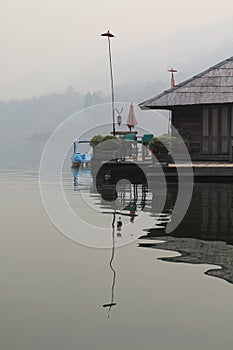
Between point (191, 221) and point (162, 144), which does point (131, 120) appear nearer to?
point (162, 144)

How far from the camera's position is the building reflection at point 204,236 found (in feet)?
25.3

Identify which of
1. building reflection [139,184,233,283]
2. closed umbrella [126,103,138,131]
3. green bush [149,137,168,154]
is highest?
closed umbrella [126,103,138,131]

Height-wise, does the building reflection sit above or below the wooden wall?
below

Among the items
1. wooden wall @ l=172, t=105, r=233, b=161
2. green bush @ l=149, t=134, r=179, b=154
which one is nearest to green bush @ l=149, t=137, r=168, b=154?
green bush @ l=149, t=134, r=179, b=154

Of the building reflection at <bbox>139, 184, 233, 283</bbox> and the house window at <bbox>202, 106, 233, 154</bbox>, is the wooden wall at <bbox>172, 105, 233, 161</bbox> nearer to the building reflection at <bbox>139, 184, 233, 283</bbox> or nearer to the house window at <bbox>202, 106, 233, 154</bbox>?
the house window at <bbox>202, 106, 233, 154</bbox>

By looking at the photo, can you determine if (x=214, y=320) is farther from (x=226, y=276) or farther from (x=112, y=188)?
(x=112, y=188)

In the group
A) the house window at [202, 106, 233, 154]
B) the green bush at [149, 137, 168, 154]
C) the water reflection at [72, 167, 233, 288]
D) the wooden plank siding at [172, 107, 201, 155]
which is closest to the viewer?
the water reflection at [72, 167, 233, 288]

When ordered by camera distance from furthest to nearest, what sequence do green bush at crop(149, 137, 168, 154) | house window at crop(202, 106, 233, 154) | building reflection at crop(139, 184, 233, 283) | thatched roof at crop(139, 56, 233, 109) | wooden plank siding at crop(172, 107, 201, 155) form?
wooden plank siding at crop(172, 107, 201, 155) < house window at crop(202, 106, 233, 154) < thatched roof at crop(139, 56, 233, 109) < green bush at crop(149, 137, 168, 154) < building reflection at crop(139, 184, 233, 283)

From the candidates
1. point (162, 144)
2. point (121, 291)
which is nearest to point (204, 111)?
point (162, 144)

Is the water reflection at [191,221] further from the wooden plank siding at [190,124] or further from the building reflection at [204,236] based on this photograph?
the wooden plank siding at [190,124]

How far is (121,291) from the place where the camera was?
627 centimetres

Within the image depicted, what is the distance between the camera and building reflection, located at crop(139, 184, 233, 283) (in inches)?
304

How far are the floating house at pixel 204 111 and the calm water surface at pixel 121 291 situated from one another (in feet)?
36.4

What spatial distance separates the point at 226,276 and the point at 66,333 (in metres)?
2.53
